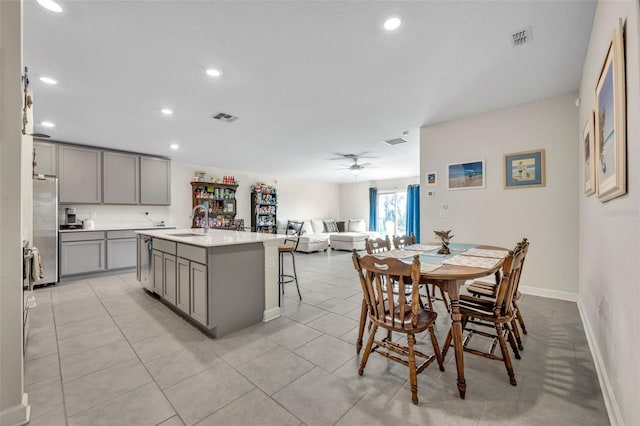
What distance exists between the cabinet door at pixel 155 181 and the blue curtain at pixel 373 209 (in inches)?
254

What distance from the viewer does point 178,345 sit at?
2311 millimetres

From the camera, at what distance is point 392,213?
971cm

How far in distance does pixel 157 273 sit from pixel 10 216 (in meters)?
2.11

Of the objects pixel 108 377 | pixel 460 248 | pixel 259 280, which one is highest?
pixel 460 248

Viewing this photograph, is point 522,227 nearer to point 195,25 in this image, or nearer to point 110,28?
point 195,25

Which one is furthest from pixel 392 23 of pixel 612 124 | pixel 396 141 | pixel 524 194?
pixel 396 141

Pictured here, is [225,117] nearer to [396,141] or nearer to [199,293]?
[199,293]

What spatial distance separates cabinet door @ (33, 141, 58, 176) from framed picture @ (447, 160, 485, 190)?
21.3 feet

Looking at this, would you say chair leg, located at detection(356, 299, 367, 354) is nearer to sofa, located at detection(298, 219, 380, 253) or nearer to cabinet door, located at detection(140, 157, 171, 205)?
sofa, located at detection(298, 219, 380, 253)

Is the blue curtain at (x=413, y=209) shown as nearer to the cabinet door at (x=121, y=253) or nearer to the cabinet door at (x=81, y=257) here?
the cabinet door at (x=121, y=253)

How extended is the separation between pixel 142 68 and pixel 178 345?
98.2 inches

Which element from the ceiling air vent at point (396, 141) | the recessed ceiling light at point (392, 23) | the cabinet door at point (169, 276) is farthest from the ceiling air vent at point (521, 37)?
the cabinet door at point (169, 276)

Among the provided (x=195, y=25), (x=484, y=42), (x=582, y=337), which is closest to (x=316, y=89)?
(x=195, y=25)

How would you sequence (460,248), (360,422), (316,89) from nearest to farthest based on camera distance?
(360,422)
(460,248)
(316,89)
